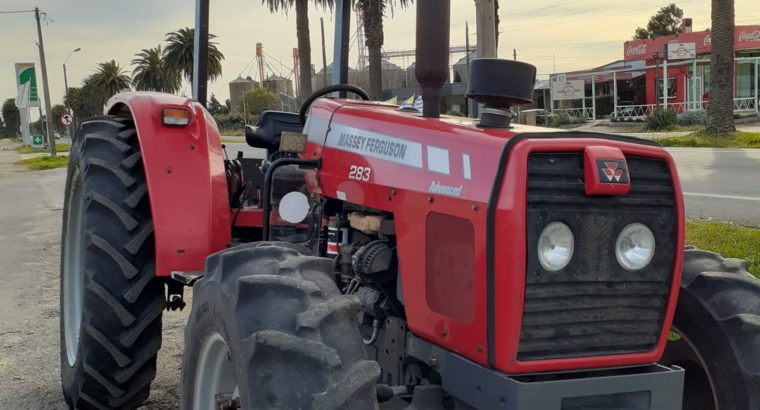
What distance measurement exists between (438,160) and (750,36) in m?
52.5

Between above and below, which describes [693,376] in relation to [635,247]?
below

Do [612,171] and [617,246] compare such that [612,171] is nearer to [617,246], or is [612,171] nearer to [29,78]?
[617,246]

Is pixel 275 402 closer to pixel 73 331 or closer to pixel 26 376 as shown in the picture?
pixel 73 331

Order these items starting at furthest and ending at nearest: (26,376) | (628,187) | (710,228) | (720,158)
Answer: (720,158) < (710,228) < (26,376) < (628,187)

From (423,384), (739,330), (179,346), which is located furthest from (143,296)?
(739,330)

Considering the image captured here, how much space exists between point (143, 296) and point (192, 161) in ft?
2.37

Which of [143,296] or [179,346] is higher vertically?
[143,296]

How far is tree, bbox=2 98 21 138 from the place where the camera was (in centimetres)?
14312

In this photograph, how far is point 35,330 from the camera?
20.3ft

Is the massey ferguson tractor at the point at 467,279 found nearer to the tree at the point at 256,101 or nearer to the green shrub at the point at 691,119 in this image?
the green shrub at the point at 691,119

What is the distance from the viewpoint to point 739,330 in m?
2.84

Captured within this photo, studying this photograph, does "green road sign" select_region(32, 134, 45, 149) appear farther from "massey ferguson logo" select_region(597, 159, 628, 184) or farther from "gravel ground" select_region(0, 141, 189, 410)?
"massey ferguson logo" select_region(597, 159, 628, 184)

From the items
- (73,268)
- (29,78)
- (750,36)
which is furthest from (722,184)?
(29,78)

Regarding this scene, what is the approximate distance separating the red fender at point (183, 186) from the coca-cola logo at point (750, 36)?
5146cm
